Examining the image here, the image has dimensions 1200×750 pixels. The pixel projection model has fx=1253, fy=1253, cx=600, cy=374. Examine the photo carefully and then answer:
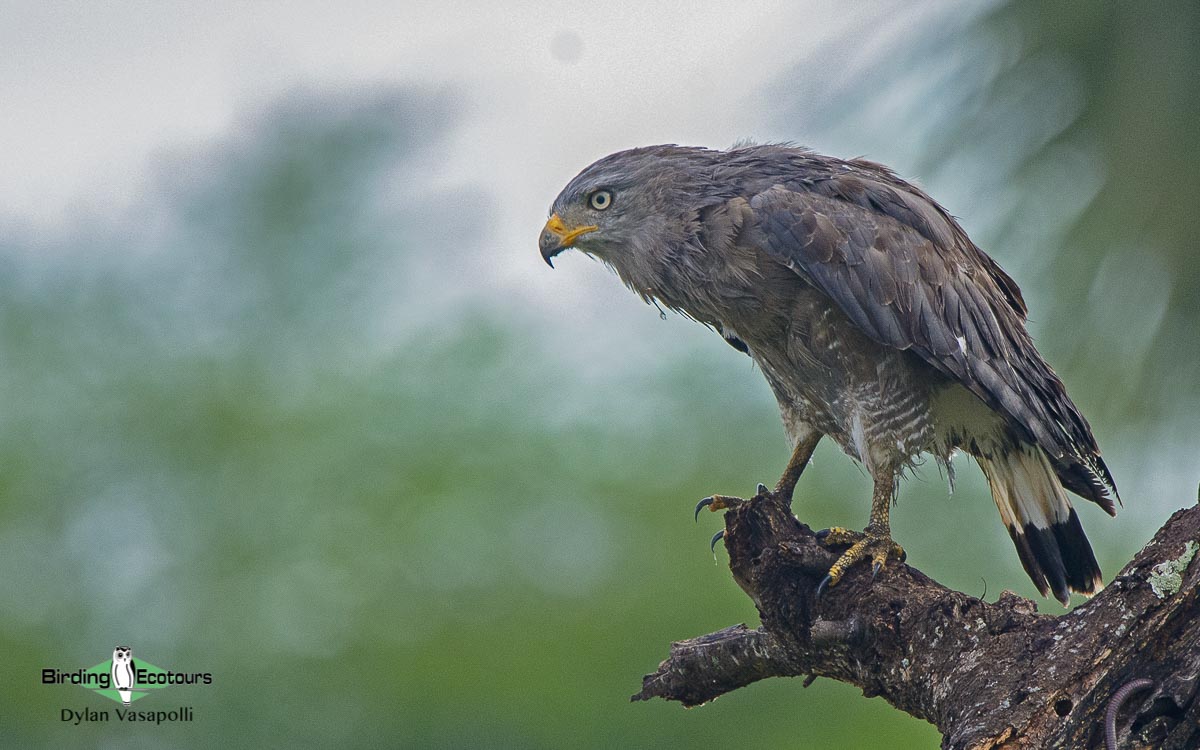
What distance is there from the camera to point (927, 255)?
4672mm

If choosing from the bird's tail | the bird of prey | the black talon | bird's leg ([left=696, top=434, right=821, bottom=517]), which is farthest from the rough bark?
the bird's tail

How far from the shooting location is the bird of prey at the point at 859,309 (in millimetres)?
4457

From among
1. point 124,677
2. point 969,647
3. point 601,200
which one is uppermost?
point 601,200

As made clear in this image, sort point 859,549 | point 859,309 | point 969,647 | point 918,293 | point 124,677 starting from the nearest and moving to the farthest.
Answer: point 969,647, point 859,549, point 859,309, point 918,293, point 124,677

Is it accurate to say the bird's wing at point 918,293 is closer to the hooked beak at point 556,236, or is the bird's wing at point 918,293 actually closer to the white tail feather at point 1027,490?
the white tail feather at point 1027,490

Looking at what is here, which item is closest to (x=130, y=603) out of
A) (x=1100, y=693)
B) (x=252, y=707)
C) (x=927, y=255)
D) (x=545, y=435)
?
(x=252, y=707)

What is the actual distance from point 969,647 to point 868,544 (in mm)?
691

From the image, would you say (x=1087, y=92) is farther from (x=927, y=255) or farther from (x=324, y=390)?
(x=324, y=390)

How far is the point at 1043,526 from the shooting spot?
4734 mm

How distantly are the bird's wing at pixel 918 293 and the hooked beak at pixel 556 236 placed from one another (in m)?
0.71

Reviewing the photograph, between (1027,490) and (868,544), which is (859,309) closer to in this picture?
(868,544)

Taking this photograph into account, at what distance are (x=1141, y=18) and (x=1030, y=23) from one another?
0.72 m

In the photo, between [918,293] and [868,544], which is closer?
[868,544]

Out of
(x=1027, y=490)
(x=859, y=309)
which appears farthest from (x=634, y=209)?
(x=1027, y=490)
